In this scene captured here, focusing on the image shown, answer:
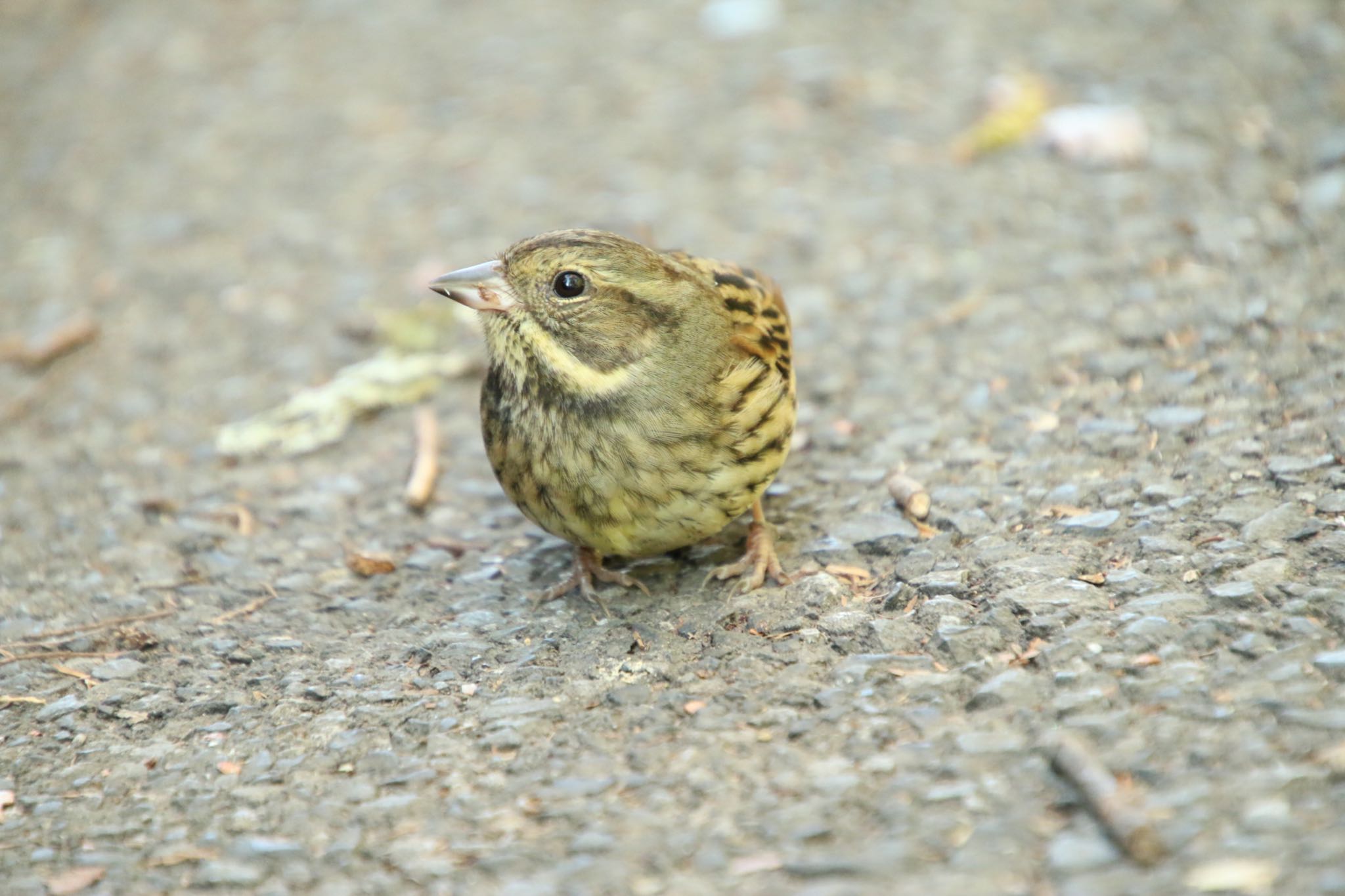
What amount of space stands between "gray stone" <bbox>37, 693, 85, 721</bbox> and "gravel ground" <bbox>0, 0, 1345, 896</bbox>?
0.05 metres

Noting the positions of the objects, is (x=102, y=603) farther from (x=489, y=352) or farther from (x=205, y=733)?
(x=489, y=352)

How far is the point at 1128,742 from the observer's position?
330cm

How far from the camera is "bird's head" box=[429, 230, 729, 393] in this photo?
4.32 m

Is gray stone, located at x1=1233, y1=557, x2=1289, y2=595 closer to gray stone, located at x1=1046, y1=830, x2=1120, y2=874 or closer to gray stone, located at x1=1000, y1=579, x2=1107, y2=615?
gray stone, located at x1=1000, y1=579, x2=1107, y2=615

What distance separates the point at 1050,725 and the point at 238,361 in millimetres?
4590

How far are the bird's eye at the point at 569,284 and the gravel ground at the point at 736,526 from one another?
3.43 ft

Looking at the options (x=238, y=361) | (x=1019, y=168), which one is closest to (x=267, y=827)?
(x=238, y=361)

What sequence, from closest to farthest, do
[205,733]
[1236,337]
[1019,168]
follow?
[205,733] < [1236,337] < [1019,168]

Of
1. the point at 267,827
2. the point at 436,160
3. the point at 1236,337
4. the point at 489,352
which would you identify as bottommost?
the point at 267,827

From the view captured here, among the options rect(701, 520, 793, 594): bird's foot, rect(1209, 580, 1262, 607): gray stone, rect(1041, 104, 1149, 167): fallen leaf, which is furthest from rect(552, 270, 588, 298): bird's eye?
rect(1041, 104, 1149, 167): fallen leaf

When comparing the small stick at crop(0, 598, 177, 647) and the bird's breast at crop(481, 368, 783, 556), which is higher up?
the bird's breast at crop(481, 368, 783, 556)

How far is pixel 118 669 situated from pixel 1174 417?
12.4 feet

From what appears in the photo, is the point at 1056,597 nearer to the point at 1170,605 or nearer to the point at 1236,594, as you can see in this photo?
the point at 1170,605

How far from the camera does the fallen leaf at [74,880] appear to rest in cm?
326
